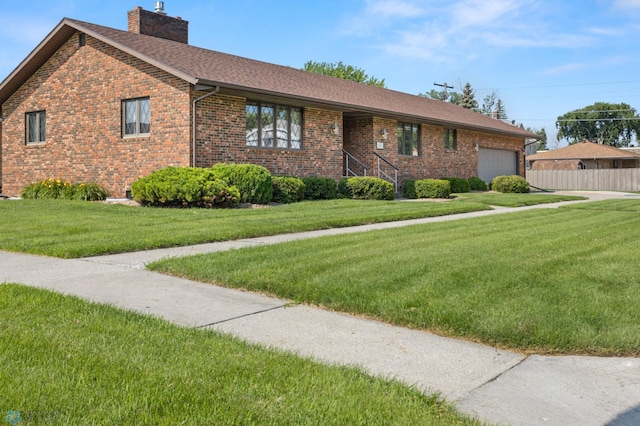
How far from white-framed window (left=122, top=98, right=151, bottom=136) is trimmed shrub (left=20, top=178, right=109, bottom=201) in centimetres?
199

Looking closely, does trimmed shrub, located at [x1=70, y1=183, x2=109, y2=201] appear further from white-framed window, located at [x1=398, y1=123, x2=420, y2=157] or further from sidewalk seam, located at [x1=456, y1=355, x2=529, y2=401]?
sidewalk seam, located at [x1=456, y1=355, x2=529, y2=401]

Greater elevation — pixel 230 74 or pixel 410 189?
pixel 230 74

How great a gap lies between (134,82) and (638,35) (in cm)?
2602

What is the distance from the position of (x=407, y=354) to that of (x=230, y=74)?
15306 mm

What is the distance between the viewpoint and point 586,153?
1885 inches

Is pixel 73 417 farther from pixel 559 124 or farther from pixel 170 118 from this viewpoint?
pixel 559 124

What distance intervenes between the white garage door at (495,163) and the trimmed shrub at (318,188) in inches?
548

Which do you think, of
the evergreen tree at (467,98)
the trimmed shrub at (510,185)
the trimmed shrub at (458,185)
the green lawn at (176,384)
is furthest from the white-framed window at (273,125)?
the evergreen tree at (467,98)

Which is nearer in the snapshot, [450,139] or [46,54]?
[46,54]

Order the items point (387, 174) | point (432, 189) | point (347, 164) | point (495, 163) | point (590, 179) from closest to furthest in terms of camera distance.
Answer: point (432, 189) < point (347, 164) < point (387, 174) < point (495, 163) < point (590, 179)

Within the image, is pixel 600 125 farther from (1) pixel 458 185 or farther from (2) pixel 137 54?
(2) pixel 137 54

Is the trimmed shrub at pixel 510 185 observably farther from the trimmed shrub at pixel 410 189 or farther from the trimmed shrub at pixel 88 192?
the trimmed shrub at pixel 88 192

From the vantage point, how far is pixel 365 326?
4.82 metres

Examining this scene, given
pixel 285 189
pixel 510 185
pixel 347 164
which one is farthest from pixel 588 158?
pixel 285 189
